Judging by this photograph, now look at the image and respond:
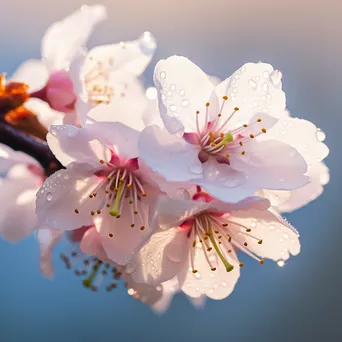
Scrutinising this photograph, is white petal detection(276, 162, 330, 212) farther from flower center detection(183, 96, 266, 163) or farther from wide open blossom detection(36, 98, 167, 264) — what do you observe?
wide open blossom detection(36, 98, 167, 264)

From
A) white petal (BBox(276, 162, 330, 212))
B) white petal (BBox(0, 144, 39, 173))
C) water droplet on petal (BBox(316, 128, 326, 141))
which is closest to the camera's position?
water droplet on petal (BBox(316, 128, 326, 141))

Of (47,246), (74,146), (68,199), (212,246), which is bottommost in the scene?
(47,246)

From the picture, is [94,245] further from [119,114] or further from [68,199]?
[119,114]

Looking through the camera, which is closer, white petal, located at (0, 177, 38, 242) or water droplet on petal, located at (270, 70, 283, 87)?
water droplet on petal, located at (270, 70, 283, 87)

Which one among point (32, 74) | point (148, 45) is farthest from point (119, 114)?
point (32, 74)

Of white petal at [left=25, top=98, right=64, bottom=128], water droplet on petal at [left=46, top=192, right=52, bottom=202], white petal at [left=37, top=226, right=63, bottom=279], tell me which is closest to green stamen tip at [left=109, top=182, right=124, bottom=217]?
water droplet on petal at [left=46, top=192, right=52, bottom=202]

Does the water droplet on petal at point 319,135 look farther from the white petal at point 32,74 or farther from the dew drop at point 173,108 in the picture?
the white petal at point 32,74

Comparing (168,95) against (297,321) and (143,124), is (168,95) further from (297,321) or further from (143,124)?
(297,321)

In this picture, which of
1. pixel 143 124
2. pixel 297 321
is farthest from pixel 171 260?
pixel 297 321
